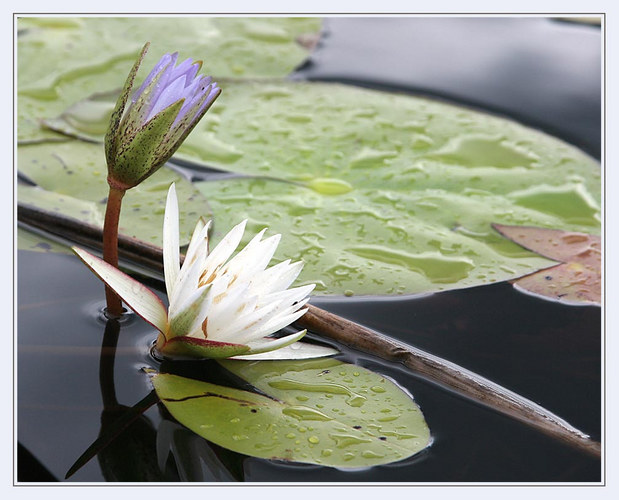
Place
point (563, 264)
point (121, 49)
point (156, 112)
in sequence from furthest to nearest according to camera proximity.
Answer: point (121, 49) → point (563, 264) → point (156, 112)

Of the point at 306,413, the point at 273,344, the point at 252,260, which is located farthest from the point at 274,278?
Answer: the point at 306,413

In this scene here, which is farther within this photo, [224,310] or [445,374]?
[445,374]

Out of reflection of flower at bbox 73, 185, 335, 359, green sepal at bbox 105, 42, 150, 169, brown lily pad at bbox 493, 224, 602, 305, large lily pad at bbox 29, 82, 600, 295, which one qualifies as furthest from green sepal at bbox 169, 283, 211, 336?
brown lily pad at bbox 493, 224, 602, 305

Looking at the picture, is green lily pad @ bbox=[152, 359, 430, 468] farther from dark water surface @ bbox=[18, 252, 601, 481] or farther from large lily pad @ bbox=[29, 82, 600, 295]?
large lily pad @ bbox=[29, 82, 600, 295]

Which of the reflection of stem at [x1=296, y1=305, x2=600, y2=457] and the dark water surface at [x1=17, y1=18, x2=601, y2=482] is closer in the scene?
the dark water surface at [x1=17, y1=18, x2=601, y2=482]

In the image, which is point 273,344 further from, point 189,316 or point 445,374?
point 445,374

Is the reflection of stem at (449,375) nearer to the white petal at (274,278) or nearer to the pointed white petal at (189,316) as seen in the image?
the white petal at (274,278)

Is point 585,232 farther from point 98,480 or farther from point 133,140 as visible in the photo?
point 98,480
